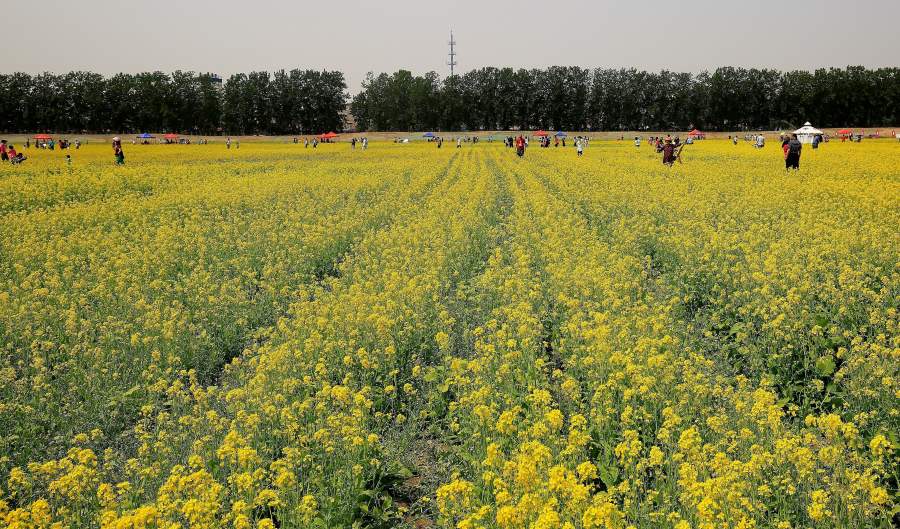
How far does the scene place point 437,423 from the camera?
729cm

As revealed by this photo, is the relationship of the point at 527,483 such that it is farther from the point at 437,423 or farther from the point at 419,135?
the point at 419,135

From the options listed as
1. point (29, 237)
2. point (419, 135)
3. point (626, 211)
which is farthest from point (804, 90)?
point (29, 237)

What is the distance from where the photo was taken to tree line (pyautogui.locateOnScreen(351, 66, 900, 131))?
497 feet

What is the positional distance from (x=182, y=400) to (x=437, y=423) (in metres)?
2.63

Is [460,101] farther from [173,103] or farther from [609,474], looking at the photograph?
[609,474]

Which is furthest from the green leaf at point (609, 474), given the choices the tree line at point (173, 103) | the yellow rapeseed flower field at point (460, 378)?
the tree line at point (173, 103)

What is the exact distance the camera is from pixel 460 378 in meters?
6.75

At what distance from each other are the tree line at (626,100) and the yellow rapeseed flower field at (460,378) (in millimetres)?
151319

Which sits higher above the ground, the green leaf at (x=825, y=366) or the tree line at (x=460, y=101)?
the tree line at (x=460, y=101)

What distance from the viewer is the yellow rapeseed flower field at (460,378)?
4.98 m

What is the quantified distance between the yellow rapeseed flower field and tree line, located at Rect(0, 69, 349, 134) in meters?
147

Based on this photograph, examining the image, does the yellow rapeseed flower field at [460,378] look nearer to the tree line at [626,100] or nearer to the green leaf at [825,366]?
the green leaf at [825,366]

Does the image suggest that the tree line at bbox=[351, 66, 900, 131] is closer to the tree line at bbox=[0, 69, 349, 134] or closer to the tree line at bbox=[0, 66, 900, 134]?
the tree line at bbox=[0, 66, 900, 134]

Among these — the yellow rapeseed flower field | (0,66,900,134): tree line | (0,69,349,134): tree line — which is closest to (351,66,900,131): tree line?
(0,66,900,134): tree line
